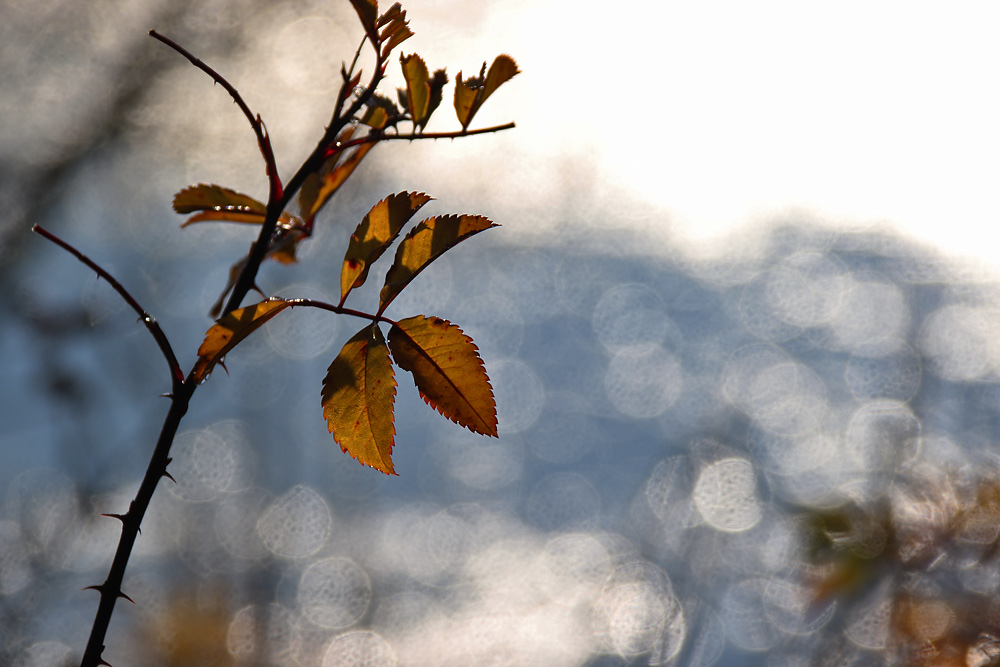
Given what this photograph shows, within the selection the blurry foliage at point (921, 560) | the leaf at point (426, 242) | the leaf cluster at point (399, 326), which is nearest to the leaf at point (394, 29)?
the leaf cluster at point (399, 326)

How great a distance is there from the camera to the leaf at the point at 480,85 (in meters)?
0.52

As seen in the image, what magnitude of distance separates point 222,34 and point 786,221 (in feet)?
22.8

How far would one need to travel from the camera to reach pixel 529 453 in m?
7.18

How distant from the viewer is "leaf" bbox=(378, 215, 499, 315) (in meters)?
0.51

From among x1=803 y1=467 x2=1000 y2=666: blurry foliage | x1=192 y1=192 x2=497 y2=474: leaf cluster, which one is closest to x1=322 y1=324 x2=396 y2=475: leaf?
x1=192 y1=192 x2=497 y2=474: leaf cluster

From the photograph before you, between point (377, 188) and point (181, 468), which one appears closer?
point (377, 188)

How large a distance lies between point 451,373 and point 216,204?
0.25 metres

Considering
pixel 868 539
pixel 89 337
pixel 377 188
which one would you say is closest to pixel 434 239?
pixel 868 539

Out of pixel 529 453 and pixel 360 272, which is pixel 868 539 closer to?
pixel 360 272

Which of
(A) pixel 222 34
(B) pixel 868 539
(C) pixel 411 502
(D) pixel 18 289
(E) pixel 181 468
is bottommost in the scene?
(C) pixel 411 502

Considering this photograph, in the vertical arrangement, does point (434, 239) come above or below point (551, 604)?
above

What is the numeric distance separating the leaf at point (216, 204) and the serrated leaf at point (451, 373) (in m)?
0.18

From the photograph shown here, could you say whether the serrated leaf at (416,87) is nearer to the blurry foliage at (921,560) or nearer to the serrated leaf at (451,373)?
the serrated leaf at (451,373)

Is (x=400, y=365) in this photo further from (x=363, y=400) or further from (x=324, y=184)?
(x=324, y=184)
